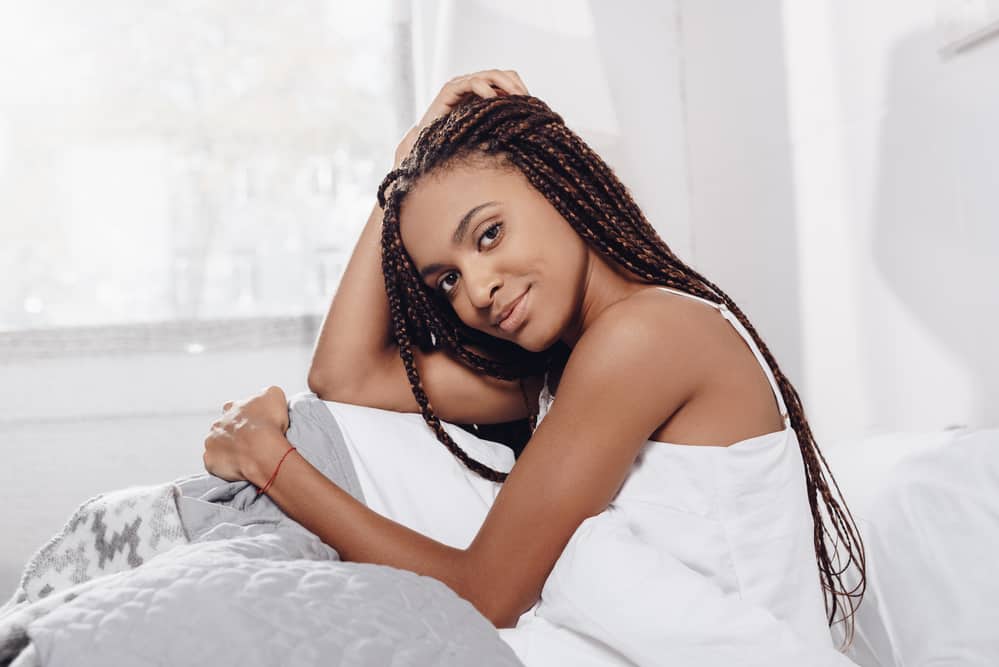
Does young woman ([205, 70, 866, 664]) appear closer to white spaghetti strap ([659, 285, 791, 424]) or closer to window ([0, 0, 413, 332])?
white spaghetti strap ([659, 285, 791, 424])

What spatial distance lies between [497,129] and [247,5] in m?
1.75

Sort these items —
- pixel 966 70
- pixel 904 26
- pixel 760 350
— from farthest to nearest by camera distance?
1. pixel 904 26
2. pixel 966 70
3. pixel 760 350

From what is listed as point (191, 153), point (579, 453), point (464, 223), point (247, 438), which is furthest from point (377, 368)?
point (191, 153)

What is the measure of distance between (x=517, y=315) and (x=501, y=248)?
86 millimetres

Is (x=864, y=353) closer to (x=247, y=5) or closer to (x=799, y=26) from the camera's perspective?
(x=799, y=26)

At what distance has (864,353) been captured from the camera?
155 centimetres

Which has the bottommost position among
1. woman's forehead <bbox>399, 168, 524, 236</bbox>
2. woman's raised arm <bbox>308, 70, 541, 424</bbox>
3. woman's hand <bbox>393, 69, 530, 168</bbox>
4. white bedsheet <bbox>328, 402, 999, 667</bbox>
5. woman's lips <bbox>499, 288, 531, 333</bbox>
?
white bedsheet <bbox>328, 402, 999, 667</bbox>

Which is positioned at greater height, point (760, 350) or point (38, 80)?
point (38, 80)

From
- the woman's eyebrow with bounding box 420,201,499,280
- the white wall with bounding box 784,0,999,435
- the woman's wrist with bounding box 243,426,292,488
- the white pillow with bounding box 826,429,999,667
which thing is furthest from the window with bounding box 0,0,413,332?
the white pillow with bounding box 826,429,999,667

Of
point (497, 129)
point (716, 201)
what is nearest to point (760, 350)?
point (497, 129)

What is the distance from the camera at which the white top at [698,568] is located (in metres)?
0.81

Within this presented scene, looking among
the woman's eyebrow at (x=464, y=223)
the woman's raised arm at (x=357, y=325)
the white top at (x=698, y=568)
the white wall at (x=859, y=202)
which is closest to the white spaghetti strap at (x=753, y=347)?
the white top at (x=698, y=568)

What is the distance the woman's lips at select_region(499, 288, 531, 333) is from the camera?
1.09 metres

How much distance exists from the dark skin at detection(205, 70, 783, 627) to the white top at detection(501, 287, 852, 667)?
0.10 ft
